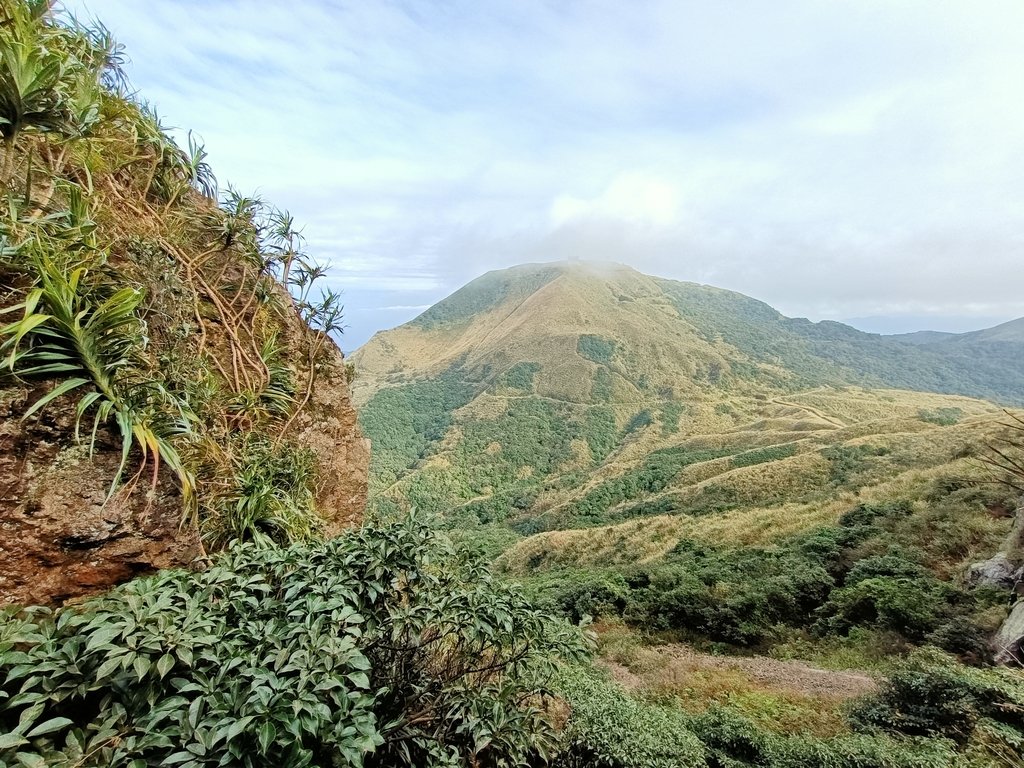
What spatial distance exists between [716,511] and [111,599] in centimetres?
2693

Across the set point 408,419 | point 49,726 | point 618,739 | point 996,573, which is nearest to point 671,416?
point 408,419

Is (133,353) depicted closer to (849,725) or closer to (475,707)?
(475,707)

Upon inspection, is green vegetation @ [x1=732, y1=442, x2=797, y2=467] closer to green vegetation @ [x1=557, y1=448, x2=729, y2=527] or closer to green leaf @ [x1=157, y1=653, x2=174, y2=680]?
green vegetation @ [x1=557, y1=448, x2=729, y2=527]

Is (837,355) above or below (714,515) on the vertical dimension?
above

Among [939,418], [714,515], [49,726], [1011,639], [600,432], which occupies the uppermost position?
[49,726]

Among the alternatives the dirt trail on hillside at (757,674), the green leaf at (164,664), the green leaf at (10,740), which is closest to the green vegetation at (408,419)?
the dirt trail on hillside at (757,674)

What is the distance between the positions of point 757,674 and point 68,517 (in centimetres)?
1003

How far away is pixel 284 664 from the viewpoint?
1721 millimetres

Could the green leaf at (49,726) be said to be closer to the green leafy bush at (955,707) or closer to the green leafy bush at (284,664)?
the green leafy bush at (284,664)

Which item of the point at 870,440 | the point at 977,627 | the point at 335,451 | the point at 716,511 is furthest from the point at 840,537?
the point at 870,440

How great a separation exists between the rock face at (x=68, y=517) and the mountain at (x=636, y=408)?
1.36m

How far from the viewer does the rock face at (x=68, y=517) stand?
207 cm

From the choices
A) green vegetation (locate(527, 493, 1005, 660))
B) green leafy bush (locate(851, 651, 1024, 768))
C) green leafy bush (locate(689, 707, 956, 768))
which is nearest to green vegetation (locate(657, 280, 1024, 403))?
green vegetation (locate(527, 493, 1005, 660))

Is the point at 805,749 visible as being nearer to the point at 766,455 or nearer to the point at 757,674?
the point at 757,674
